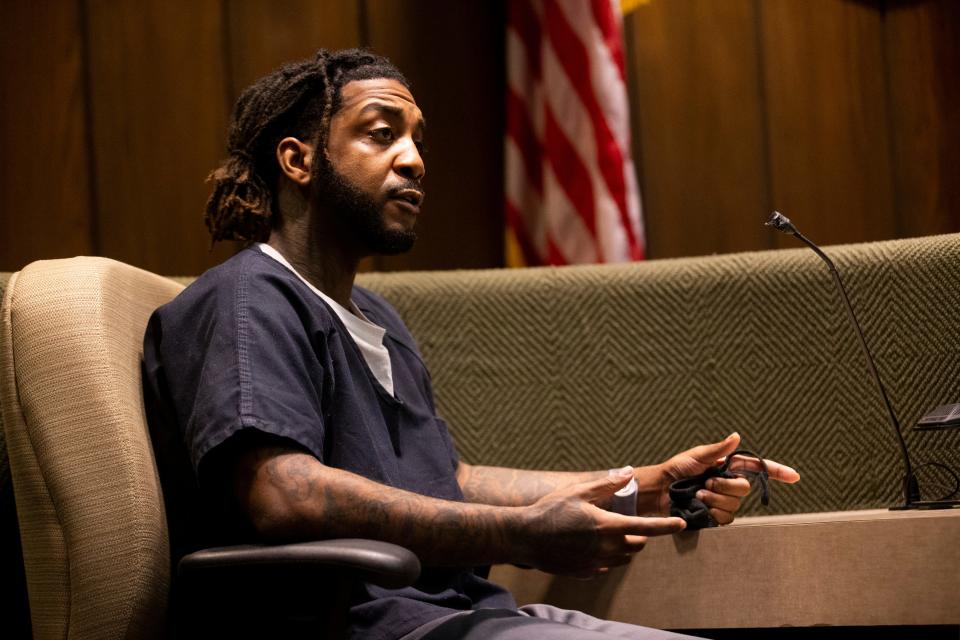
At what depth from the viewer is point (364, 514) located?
121 cm

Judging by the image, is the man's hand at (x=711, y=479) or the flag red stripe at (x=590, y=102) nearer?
the man's hand at (x=711, y=479)

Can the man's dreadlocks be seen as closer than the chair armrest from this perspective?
No

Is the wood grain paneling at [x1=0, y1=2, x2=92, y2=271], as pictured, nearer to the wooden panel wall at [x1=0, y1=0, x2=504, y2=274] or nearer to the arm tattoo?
the wooden panel wall at [x1=0, y1=0, x2=504, y2=274]

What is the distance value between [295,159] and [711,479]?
75 centimetres

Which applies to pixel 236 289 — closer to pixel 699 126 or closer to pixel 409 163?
pixel 409 163

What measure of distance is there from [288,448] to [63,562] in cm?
28

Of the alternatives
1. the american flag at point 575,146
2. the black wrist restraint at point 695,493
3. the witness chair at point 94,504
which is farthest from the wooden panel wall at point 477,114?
the witness chair at point 94,504

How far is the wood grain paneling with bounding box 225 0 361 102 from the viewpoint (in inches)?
93.1

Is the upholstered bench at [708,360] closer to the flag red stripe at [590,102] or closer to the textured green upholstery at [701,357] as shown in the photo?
the textured green upholstery at [701,357]

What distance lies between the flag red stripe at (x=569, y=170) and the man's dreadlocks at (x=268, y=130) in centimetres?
75

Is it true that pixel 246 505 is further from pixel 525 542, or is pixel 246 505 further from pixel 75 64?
pixel 75 64

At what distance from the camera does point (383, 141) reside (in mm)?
1579

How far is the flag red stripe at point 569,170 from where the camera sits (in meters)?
2.30

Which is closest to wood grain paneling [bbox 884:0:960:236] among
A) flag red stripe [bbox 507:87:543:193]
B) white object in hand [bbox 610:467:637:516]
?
flag red stripe [bbox 507:87:543:193]
